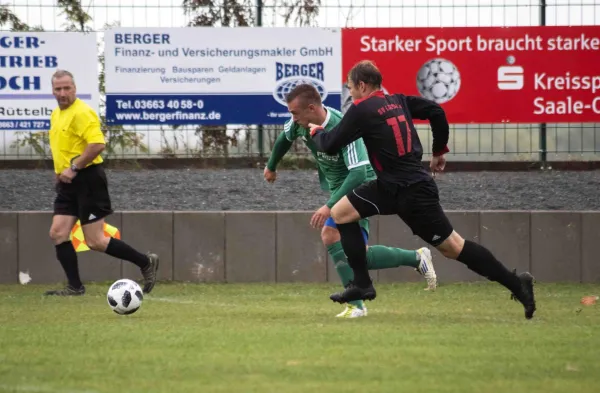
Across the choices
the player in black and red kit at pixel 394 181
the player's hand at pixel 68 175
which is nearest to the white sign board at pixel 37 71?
the player's hand at pixel 68 175

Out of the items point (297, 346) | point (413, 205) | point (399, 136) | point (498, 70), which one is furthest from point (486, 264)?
point (498, 70)

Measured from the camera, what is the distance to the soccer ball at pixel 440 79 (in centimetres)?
1491

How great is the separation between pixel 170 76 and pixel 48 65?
1396mm

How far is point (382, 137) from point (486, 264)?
1.08 metres

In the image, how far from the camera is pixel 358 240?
8836mm

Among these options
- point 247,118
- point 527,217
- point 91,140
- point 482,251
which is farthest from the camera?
point 247,118

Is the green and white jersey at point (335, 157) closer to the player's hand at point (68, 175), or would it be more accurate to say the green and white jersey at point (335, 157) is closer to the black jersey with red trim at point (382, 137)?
the black jersey with red trim at point (382, 137)

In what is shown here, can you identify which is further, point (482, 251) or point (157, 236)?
point (157, 236)

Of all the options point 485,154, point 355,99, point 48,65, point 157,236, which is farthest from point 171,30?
point 355,99

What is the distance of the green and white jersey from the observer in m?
9.08

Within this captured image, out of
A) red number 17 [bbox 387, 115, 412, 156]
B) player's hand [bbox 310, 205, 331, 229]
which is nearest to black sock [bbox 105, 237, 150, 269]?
player's hand [bbox 310, 205, 331, 229]

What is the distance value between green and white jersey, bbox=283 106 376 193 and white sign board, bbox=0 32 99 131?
5779mm

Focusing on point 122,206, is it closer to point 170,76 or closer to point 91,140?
point 170,76

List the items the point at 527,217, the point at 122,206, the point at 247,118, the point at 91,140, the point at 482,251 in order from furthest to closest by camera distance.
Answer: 1. the point at 247,118
2. the point at 122,206
3. the point at 527,217
4. the point at 91,140
5. the point at 482,251
